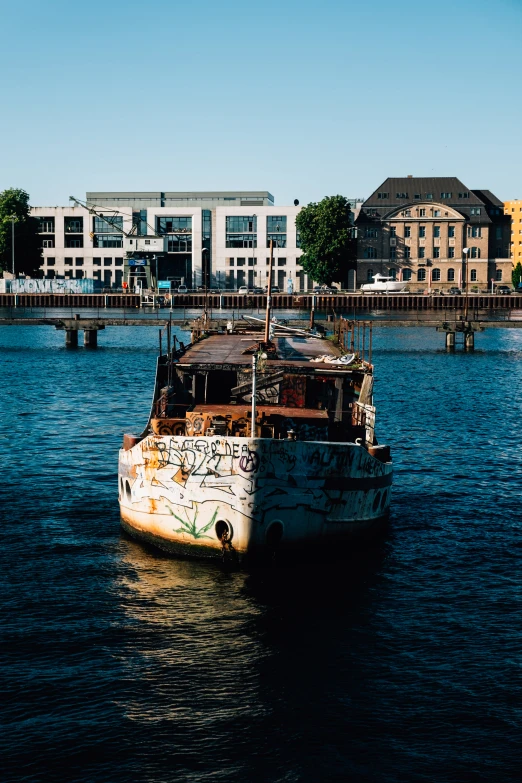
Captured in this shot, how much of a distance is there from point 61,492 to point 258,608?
13.1 metres

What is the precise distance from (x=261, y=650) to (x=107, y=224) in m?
182

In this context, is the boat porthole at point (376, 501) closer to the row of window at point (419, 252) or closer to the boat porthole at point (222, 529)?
the boat porthole at point (222, 529)

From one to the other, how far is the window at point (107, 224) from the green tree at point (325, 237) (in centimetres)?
4090

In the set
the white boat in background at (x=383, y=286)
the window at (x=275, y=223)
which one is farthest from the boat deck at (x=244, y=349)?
the window at (x=275, y=223)

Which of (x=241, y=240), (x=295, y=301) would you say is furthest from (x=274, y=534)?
(x=241, y=240)

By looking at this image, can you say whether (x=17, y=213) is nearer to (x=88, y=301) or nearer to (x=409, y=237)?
(x=88, y=301)

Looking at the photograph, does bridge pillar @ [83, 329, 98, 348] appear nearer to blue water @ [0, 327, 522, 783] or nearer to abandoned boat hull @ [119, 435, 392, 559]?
Answer: blue water @ [0, 327, 522, 783]

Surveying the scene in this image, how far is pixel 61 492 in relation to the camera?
3266cm

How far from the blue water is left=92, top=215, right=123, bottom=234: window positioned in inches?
6403

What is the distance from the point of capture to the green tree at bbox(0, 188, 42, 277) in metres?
174

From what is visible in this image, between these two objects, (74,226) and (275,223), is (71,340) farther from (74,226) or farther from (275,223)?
(74,226)

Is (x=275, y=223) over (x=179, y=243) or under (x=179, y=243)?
over

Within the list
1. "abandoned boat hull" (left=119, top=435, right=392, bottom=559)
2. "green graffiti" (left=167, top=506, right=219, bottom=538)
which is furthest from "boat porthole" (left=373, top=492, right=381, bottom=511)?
"green graffiti" (left=167, top=506, right=219, bottom=538)

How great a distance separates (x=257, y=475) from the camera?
900 inches
